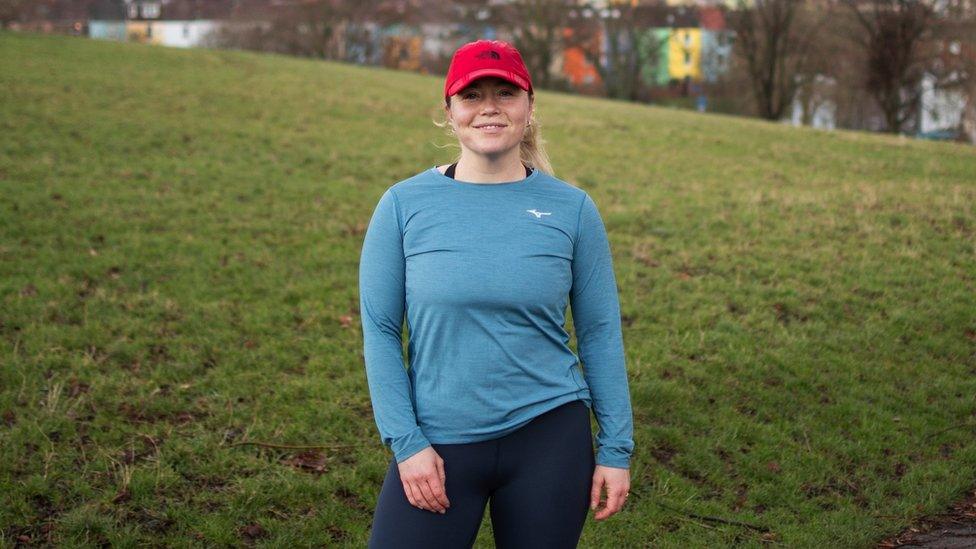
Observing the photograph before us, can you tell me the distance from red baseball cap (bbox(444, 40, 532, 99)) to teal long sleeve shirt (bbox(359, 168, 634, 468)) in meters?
0.31

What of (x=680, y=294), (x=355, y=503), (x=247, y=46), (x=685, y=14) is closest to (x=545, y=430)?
(x=355, y=503)

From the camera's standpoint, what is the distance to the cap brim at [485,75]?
2648 mm

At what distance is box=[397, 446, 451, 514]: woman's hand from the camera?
8.38 feet

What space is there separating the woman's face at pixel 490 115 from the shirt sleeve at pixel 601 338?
0.34 meters

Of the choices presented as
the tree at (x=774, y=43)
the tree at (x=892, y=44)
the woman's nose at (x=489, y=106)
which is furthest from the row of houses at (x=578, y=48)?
the woman's nose at (x=489, y=106)

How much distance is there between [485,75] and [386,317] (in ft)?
2.62

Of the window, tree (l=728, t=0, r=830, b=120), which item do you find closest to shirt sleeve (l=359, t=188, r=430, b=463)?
tree (l=728, t=0, r=830, b=120)

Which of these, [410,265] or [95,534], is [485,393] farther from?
[95,534]

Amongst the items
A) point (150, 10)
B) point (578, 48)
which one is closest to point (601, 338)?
point (578, 48)

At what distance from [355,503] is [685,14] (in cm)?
7704

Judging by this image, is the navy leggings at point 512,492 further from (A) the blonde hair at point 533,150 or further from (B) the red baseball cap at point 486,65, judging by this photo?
(B) the red baseball cap at point 486,65

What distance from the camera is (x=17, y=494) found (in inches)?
205

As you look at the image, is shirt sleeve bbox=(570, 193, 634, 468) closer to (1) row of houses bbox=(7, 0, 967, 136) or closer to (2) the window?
(1) row of houses bbox=(7, 0, 967, 136)

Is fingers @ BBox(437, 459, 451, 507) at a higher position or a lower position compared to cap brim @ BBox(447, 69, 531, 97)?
lower
